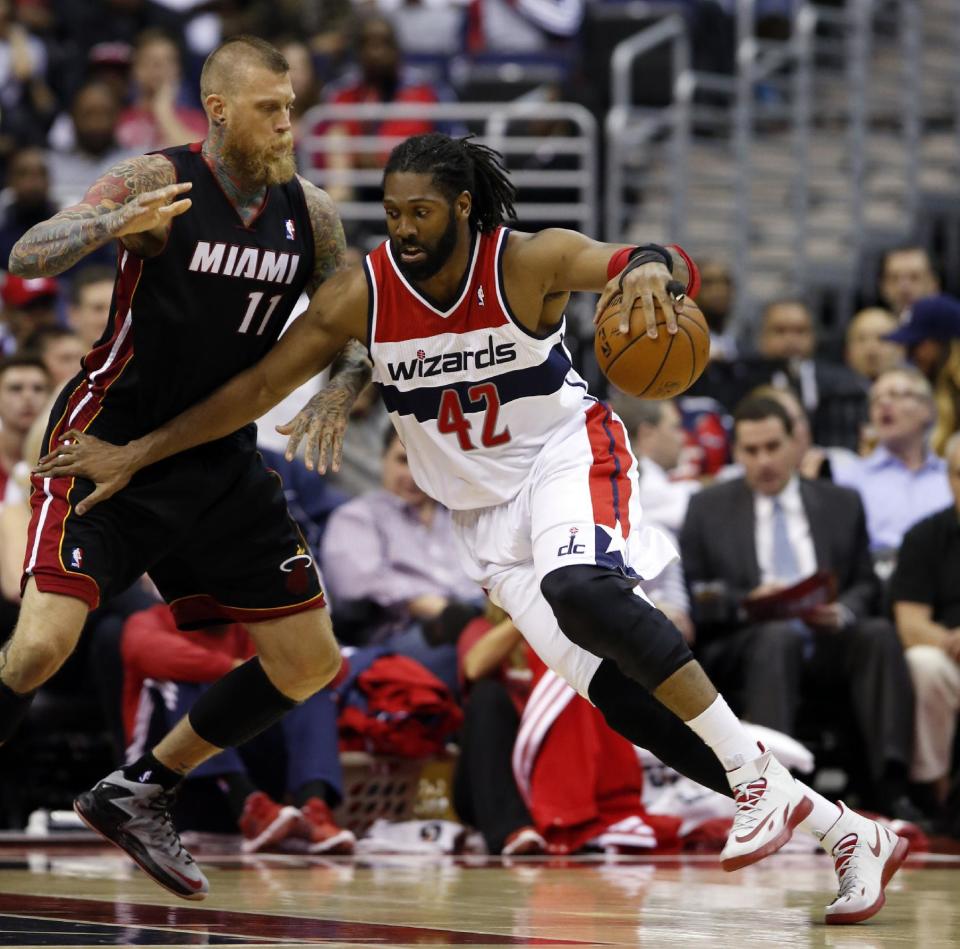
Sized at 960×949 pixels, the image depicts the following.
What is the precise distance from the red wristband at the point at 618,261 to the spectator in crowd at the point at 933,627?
3624 millimetres

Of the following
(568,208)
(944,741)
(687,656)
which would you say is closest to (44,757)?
(944,741)

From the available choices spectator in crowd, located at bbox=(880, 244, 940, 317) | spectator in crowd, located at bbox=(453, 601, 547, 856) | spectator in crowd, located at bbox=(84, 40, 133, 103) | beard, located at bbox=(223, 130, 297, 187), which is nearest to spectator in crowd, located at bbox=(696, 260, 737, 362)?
spectator in crowd, located at bbox=(880, 244, 940, 317)

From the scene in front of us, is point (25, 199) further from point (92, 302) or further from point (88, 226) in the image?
point (88, 226)

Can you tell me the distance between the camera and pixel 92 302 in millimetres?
8375

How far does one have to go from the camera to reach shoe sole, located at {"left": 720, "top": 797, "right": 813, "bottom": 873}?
15.2ft

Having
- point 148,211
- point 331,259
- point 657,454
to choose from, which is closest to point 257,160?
point 331,259

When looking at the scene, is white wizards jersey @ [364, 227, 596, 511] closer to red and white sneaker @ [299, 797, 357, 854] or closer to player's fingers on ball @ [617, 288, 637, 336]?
player's fingers on ball @ [617, 288, 637, 336]

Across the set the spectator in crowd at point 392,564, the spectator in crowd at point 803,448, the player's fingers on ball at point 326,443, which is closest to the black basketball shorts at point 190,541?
the player's fingers on ball at point 326,443

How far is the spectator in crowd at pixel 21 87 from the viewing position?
43.2 ft

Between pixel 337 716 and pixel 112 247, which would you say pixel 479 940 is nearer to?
pixel 337 716

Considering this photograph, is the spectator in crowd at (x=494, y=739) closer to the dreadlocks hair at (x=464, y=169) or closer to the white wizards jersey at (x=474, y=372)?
the white wizards jersey at (x=474, y=372)

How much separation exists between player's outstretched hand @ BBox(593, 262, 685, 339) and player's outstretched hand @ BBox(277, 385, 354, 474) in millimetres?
824

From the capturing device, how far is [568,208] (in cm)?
1250

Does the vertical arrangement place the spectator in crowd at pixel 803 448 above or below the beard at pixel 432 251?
below
